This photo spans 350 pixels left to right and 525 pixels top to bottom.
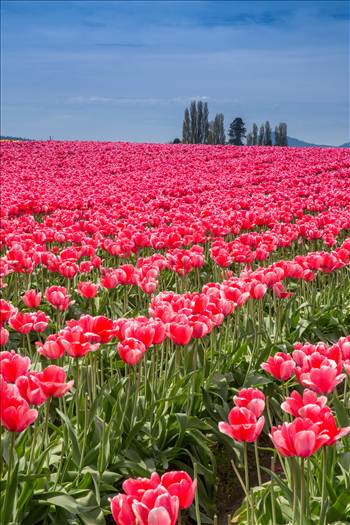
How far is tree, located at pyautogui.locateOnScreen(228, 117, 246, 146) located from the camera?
83.6 meters

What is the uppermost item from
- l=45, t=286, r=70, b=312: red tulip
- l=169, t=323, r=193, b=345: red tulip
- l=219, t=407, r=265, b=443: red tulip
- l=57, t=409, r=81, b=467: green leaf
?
l=45, t=286, r=70, b=312: red tulip

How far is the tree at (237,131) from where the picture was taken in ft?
274

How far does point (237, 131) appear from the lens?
83.9m

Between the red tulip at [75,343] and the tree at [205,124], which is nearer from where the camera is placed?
the red tulip at [75,343]

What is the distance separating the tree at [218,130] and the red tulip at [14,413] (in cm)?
7288

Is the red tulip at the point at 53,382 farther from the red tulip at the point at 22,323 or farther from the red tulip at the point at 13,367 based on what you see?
the red tulip at the point at 22,323

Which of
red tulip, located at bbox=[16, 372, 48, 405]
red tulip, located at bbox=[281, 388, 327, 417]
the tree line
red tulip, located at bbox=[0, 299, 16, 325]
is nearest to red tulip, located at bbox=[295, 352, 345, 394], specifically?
red tulip, located at bbox=[281, 388, 327, 417]

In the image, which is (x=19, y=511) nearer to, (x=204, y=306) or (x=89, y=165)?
(x=204, y=306)

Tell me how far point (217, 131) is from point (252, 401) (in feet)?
242

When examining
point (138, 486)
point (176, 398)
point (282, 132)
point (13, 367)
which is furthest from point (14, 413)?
point (282, 132)

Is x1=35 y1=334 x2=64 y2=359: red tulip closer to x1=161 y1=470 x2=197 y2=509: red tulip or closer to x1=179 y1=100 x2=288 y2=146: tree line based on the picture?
x1=161 y1=470 x2=197 y2=509: red tulip

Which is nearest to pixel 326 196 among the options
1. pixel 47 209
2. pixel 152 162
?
pixel 47 209

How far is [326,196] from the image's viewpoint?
12.6 meters

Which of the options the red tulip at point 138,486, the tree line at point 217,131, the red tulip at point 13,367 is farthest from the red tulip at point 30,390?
the tree line at point 217,131
